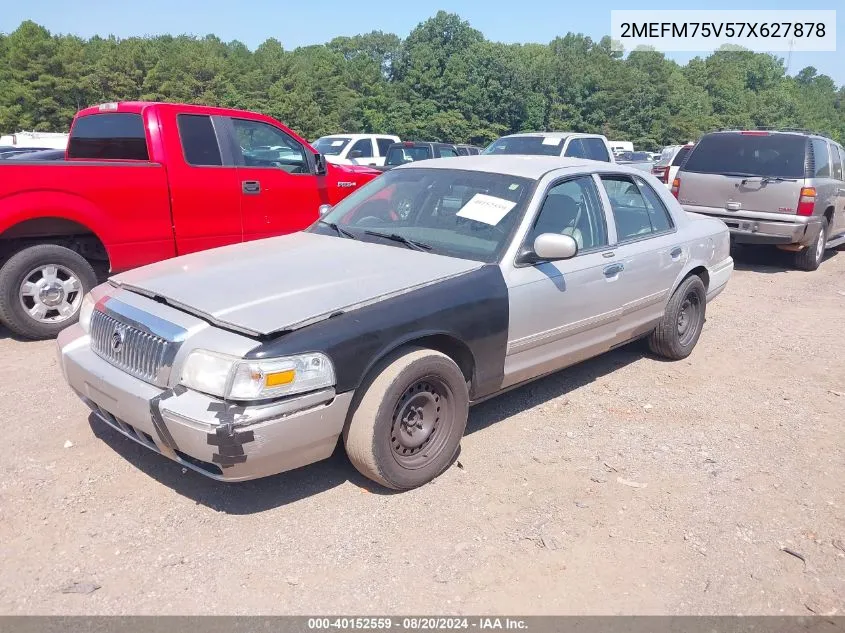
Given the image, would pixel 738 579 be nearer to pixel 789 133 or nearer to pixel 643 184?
pixel 643 184

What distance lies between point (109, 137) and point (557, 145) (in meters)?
7.51

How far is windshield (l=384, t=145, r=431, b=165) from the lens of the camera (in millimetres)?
14961

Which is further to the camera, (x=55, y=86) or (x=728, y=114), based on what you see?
(x=728, y=114)

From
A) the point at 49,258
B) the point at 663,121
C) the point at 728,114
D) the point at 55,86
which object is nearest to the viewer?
the point at 49,258

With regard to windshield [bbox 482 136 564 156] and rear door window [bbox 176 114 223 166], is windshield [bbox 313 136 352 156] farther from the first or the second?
rear door window [bbox 176 114 223 166]

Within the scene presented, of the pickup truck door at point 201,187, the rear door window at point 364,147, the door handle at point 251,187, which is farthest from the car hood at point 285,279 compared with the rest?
the rear door window at point 364,147

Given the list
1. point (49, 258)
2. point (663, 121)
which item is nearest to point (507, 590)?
point (49, 258)

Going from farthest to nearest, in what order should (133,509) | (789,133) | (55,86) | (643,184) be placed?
(55,86) → (789,133) → (643,184) → (133,509)

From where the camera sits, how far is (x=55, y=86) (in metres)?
47.2

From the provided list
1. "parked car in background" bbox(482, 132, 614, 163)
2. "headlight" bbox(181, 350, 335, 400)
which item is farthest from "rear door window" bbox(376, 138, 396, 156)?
"headlight" bbox(181, 350, 335, 400)

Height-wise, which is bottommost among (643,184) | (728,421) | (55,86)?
(728,421)

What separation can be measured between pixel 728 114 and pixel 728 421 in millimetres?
94679

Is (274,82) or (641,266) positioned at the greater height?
(274,82)

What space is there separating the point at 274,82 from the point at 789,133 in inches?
2058
